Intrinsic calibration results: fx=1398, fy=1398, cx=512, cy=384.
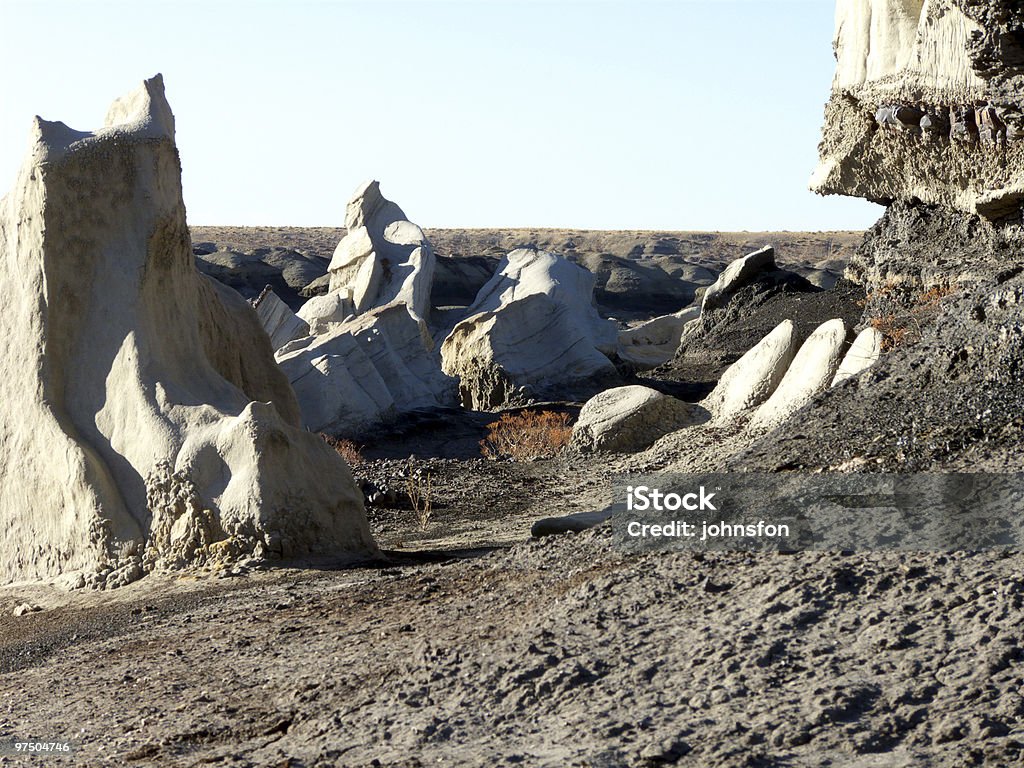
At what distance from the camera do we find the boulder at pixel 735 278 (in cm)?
2519

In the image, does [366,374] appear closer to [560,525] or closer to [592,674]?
[560,525]

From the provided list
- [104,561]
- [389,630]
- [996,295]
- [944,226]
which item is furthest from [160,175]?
[944,226]

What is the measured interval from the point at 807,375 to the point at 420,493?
3847 mm

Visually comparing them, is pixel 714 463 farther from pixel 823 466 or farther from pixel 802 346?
pixel 823 466

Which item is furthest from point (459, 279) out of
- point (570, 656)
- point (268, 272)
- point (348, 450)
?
point (570, 656)

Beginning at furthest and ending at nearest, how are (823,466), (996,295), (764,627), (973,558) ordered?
(996,295), (823,466), (973,558), (764,627)

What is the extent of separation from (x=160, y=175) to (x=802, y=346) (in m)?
7.09

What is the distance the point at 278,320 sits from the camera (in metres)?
25.3

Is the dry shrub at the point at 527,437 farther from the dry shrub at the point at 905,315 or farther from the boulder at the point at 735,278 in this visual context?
the boulder at the point at 735,278

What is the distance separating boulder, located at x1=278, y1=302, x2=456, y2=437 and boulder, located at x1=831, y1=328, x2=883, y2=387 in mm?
7257

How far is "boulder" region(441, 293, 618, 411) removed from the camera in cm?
2081

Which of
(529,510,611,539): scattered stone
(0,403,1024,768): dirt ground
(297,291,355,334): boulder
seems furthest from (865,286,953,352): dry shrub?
(297,291,355,334): boulder

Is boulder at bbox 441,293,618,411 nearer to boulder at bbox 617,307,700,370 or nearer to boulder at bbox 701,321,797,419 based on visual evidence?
boulder at bbox 617,307,700,370

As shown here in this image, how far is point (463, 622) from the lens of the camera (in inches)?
238
